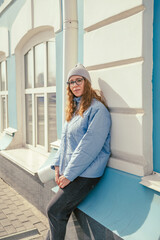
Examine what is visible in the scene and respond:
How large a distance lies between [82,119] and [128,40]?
727 mm

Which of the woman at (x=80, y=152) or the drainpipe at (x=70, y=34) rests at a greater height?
the drainpipe at (x=70, y=34)

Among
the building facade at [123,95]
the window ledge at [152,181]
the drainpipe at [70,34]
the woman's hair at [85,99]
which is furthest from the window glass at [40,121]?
the window ledge at [152,181]

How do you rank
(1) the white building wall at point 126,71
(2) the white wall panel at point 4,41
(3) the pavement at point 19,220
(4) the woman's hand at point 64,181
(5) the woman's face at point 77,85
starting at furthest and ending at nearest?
1. (2) the white wall panel at point 4,41
2. (3) the pavement at point 19,220
3. (5) the woman's face at point 77,85
4. (4) the woman's hand at point 64,181
5. (1) the white building wall at point 126,71

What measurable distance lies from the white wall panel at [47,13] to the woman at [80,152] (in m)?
1.22

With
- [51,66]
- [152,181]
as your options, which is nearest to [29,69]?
[51,66]

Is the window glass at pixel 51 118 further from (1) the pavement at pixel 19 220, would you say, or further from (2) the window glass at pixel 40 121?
(1) the pavement at pixel 19 220

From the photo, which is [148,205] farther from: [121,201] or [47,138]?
[47,138]

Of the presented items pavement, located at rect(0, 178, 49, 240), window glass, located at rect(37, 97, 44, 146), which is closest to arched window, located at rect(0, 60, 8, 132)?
window glass, located at rect(37, 97, 44, 146)

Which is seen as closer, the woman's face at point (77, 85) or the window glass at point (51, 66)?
the woman's face at point (77, 85)

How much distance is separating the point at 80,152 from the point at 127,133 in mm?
421

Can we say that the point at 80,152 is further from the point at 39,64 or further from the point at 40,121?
the point at 39,64

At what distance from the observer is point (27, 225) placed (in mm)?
2885

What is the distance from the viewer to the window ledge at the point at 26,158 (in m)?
3.41

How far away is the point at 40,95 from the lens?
399cm
